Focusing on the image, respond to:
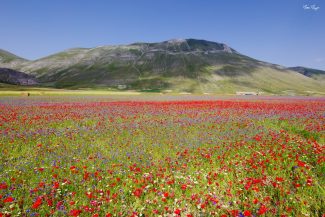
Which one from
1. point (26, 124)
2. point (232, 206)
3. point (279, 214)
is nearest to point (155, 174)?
point (232, 206)

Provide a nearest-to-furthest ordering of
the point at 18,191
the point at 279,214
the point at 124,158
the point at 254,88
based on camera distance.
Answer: the point at 279,214
the point at 18,191
the point at 124,158
the point at 254,88

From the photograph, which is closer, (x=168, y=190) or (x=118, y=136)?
(x=168, y=190)

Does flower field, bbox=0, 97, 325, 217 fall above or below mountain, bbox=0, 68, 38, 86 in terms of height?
below

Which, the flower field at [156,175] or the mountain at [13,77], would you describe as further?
the mountain at [13,77]

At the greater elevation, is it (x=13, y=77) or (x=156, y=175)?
(x=13, y=77)

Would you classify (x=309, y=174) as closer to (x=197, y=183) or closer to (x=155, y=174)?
(x=197, y=183)

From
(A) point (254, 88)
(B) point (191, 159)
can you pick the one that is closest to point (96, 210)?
(B) point (191, 159)

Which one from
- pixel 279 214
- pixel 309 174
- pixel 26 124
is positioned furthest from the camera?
pixel 26 124

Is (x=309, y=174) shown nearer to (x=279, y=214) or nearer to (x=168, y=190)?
(x=279, y=214)

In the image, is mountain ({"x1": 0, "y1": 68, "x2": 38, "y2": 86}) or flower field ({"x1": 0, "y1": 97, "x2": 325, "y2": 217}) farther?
mountain ({"x1": 0, "y1": 68, "x2": 38, "y2": 86})

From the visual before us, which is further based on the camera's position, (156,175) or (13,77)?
(13,77)

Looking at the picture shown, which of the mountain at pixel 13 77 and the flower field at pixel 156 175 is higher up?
the mountain at pixel 13 77

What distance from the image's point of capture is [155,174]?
290 inches

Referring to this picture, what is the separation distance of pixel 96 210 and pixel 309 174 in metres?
6.26
